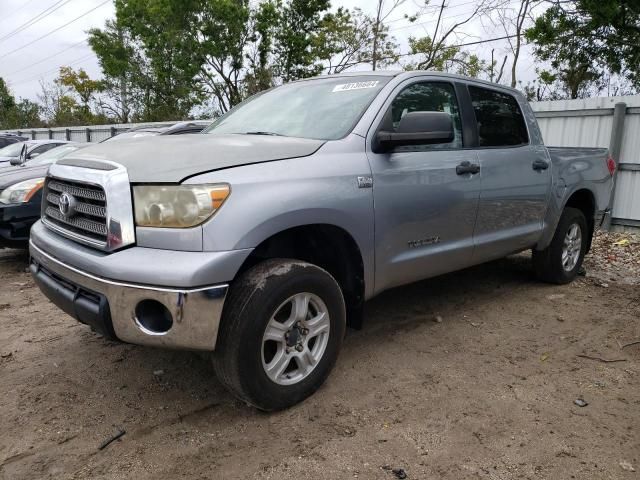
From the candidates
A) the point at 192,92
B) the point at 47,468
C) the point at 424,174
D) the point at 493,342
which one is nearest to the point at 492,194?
the point at 424,174

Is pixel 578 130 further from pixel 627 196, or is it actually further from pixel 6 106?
pixel 6 106

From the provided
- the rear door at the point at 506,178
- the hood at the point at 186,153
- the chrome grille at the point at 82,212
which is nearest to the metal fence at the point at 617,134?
the rear door at the point at 506,178

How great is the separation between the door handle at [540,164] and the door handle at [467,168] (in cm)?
88

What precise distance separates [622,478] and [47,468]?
2482mm

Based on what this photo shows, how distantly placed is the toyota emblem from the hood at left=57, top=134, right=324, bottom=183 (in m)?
0.20

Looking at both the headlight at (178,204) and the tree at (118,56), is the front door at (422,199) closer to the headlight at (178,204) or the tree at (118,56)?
the headlight at (178,204)

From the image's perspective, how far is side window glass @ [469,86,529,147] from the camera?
155 inches

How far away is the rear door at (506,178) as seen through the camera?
3.82 metres

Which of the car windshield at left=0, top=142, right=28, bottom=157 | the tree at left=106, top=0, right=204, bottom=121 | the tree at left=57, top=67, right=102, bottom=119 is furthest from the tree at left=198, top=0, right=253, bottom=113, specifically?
the tree at left=57, top=67, right=102, bottom=119

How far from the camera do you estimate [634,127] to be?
8023mm

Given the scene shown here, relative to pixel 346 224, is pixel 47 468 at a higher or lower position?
lower

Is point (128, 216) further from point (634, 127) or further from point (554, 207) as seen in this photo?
point (634, 127)

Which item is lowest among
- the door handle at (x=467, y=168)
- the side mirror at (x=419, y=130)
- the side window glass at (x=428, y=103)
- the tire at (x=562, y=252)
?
the tire at (x=562, y=252)

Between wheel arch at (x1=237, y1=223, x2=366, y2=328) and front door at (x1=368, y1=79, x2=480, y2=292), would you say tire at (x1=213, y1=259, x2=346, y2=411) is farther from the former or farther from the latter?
front door at (x1=368, y1=79, x2=480, y2=292)
